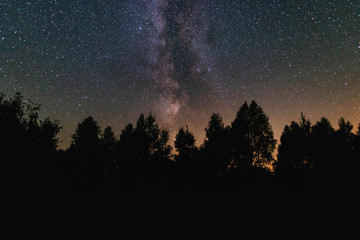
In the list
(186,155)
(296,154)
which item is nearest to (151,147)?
(186,155)

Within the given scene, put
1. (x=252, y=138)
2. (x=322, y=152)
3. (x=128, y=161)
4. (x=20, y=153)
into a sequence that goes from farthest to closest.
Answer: (x=128, y=161) < (x=322, y=152) < (x=252, y=138) < (x=20, y=153)

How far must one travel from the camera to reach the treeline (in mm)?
17141

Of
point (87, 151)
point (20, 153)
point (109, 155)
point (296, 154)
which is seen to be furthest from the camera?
point (109, 155)

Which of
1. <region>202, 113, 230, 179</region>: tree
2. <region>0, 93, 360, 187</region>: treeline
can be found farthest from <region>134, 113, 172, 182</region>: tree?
<region>202, 113, 230, 179</region>: tree

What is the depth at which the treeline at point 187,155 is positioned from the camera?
56.2ft

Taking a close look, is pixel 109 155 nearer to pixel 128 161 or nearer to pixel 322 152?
pixel 128 161

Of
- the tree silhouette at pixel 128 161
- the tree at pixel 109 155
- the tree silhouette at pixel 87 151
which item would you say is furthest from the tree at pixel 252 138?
the tree at pixel 109 155

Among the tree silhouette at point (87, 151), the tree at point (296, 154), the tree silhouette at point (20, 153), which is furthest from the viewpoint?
the tree silhouette at point (87, 151)

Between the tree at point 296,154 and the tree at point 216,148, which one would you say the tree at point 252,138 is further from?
the tree at point 296,154

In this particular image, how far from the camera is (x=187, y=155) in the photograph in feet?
93.9

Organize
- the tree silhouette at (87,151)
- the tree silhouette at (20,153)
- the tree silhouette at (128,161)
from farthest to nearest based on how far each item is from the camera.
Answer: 1. the tree silhouette at (87,151)
2. the tree silhouette at (128,161)
3. the tree silhouette at (20,153)

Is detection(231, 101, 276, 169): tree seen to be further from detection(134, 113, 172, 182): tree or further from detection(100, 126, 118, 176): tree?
detection(100, 126, 118, 176): tree

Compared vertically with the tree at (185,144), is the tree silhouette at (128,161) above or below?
below

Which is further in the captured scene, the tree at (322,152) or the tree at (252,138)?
the tree at (322,152)
